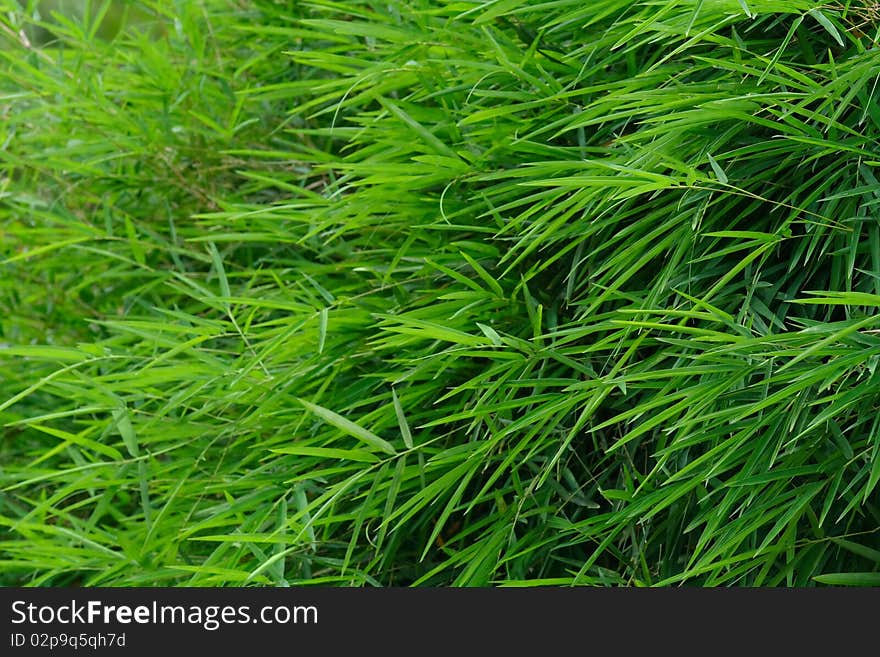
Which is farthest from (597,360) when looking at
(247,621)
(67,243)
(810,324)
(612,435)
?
(67,243)

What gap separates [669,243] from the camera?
1.08 m

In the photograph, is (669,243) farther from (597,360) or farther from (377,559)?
(377,559)

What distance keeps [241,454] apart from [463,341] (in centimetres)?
44

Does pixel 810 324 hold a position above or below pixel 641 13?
below

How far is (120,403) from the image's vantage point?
131cm

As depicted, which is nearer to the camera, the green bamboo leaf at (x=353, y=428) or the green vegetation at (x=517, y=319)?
the green vegetation at (x=517, y=319)

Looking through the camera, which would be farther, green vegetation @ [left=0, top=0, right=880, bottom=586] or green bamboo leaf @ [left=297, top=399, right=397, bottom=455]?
green bamboo leaf @ [left=297, top=399, right=397, bottom=455]

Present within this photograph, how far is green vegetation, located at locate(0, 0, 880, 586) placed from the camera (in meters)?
0.99

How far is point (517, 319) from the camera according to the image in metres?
1.21

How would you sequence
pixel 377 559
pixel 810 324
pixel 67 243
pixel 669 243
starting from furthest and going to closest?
1. pixel 67 243
2. pixel 377 559
3. pixel 669 243
4. pixel 810 324

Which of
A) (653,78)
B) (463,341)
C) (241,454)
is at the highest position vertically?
(653,78)

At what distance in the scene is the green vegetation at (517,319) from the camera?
994mm

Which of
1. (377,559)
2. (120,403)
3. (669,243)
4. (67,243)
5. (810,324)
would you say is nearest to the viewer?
(810,324)

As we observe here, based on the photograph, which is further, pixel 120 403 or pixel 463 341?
pixel 120 403
